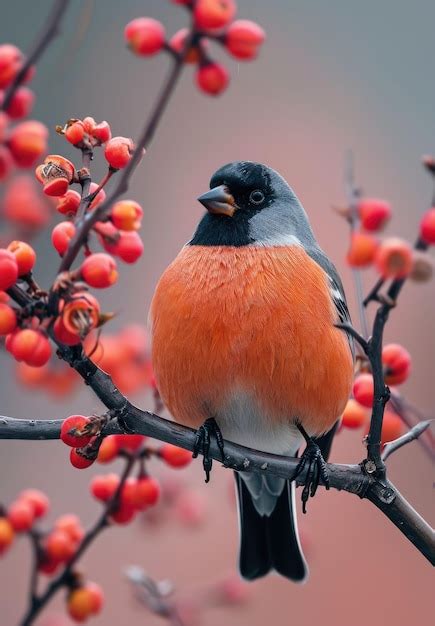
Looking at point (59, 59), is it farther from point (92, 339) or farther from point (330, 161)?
point (330, 161)

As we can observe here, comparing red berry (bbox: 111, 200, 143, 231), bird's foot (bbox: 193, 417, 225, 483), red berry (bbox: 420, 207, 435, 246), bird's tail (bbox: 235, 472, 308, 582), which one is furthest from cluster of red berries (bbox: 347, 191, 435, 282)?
bird's tail (bbox: 235, 472, 308, 582)

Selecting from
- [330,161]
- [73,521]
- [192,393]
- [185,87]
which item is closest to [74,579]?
[73,521]

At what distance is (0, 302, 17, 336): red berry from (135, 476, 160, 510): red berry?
2.50ft

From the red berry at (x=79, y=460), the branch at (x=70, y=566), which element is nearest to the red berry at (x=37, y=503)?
the branch at (x=70, y=566)

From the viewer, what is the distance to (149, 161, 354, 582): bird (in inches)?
104

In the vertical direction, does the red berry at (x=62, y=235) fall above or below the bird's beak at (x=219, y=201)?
below

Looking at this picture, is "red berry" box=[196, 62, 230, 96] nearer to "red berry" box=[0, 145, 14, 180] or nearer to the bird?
"red berry" box=[0, 145, 14, 180]

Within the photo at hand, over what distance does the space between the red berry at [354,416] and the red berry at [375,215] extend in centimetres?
89

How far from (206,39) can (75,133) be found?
514 millimetres

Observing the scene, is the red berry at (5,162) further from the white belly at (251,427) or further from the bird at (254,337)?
the white belly at (251,427)

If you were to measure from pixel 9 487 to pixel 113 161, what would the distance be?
3006 mm

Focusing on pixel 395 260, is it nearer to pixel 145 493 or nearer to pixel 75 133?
pixel 75 133

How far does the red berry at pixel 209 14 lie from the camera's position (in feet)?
4.35

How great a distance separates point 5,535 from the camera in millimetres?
2174
